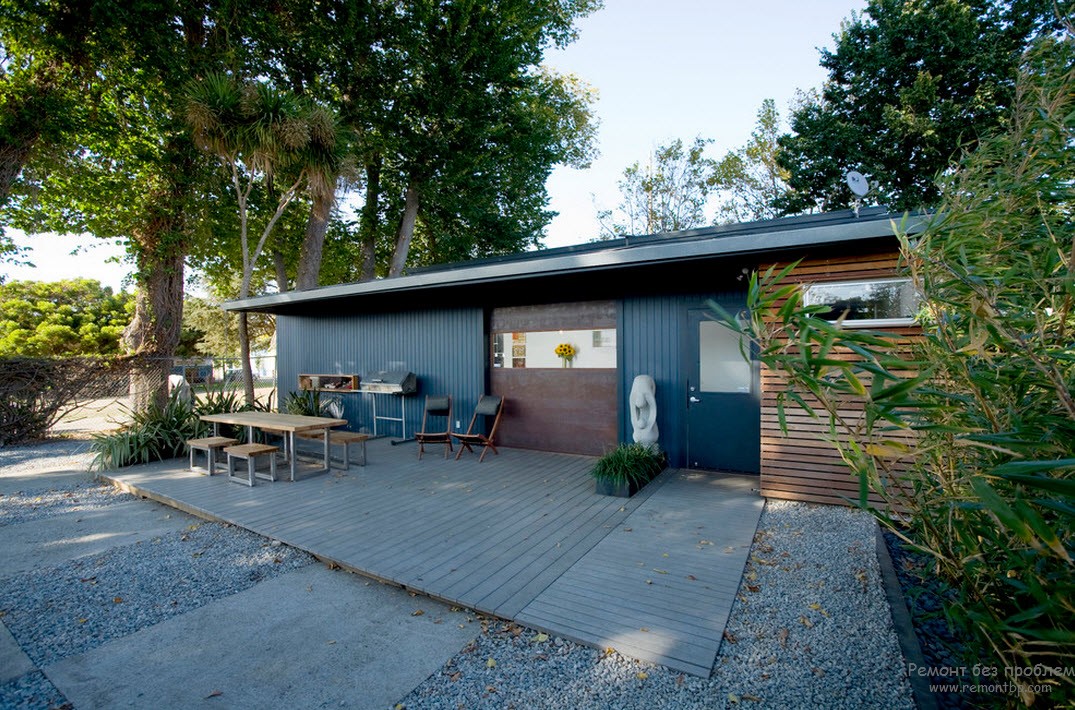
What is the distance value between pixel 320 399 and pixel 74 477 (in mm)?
3428

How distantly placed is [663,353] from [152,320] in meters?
8.95

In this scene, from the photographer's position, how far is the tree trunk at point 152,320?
27.5ft

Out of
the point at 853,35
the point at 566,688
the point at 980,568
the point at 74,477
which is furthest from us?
the point at 853,35

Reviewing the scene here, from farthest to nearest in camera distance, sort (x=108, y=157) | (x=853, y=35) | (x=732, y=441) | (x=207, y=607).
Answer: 1. (x=853, y=35)
2. (x=108, y=157)
3. (x=732, y=441)
4. (x=207, y=607)

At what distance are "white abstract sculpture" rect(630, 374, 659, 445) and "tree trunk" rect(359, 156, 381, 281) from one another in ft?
30.9

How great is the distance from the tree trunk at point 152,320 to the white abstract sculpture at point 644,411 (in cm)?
838

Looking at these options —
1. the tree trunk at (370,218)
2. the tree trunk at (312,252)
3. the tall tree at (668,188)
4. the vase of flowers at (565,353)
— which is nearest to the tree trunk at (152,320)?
the tree trunk at (312,252)

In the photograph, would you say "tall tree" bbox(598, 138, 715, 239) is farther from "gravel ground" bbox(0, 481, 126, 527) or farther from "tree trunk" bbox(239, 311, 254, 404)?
"gravel ground" bbox(0, 481, 126, 527)

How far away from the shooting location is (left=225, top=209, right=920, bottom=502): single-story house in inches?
155

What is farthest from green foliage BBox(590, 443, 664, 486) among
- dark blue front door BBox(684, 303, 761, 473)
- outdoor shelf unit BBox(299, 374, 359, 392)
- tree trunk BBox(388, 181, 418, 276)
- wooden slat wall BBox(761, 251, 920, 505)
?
tree trunk BBox(388, 181, 418, 276)

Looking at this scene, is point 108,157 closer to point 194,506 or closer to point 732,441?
point 194,506

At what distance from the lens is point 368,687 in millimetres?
2000

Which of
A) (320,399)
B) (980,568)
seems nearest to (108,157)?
(320,399)

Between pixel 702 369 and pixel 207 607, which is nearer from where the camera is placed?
pixel 207 607
